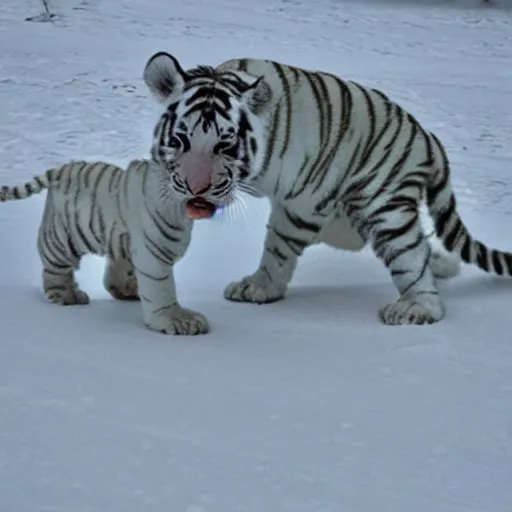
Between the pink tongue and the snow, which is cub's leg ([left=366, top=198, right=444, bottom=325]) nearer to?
the snow

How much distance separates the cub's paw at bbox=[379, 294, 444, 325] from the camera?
2.06m

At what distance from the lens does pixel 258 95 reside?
1924 millimetres

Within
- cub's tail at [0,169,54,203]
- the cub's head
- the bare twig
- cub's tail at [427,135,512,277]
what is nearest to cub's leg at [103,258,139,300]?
cub's tail at [0,169,54,203]

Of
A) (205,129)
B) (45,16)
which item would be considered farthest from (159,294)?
(45,16)

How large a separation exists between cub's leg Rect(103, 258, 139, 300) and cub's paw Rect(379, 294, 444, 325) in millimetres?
544

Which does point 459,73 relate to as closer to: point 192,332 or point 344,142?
point 344,142

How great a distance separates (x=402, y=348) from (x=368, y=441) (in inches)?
19.4

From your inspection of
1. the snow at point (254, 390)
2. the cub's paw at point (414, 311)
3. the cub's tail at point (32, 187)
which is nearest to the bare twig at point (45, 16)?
the snow at point (254, 390)

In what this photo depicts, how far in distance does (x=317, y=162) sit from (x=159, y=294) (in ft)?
1.45

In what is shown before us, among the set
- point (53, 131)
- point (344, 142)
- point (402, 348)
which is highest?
point (344, 142)

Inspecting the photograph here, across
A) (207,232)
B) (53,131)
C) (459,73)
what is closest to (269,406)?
(207,232)

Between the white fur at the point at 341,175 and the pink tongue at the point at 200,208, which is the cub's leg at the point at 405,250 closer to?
the white fur at the point at 341,175

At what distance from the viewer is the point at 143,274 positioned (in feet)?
6.34

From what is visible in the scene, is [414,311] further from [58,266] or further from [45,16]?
[45,16]
